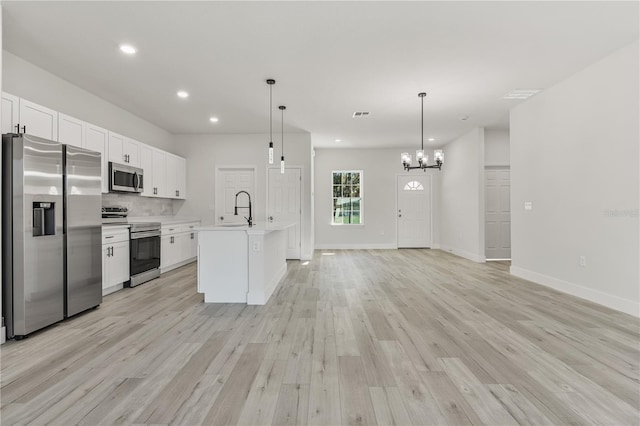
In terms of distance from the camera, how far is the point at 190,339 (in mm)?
2713

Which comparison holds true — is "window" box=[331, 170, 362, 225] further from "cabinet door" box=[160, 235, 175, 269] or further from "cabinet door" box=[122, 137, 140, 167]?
"cabinet door" box=[122, 137, 140, 167]

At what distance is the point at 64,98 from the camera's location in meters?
4.31

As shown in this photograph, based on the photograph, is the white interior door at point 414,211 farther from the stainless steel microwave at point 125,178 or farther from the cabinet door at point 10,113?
the cabinet door at point 10,113

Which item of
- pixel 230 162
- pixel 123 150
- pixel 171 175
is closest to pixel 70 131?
pixel 123 150

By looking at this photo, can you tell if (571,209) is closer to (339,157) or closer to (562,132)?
(562,132)

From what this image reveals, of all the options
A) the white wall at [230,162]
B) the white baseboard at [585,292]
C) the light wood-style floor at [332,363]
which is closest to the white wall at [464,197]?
the white baseboard at [585,292]

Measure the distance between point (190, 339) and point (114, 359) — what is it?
1.81ft

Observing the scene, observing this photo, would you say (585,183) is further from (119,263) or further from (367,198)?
(119,263)

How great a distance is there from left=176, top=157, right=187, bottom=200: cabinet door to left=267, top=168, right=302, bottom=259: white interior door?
1894mm

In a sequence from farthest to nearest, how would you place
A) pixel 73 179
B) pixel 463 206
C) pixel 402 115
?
pixel 463 206 → pixel 402 115 → pixel 73 179

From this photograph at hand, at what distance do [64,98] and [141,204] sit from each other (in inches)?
84.7

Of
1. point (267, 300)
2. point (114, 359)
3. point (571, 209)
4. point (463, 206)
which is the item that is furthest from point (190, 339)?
point (463, 206)

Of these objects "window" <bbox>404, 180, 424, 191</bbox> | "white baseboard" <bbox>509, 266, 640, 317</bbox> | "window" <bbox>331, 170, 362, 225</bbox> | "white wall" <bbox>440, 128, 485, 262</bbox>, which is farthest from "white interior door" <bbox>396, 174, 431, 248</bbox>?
"white baseboard" <bbox>509, 266, 640, 317</bbox>

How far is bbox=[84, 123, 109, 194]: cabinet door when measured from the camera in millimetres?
4250
